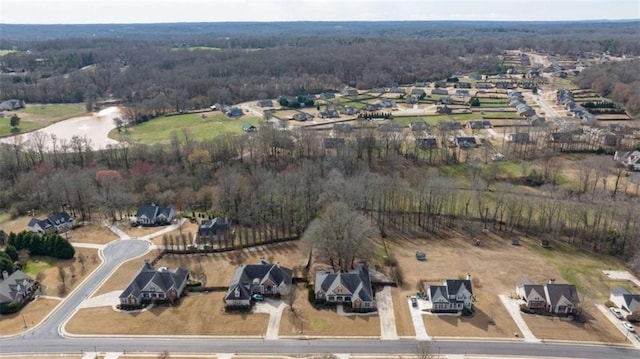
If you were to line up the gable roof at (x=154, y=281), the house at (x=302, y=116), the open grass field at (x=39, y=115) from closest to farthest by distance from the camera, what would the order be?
the gable roof at (x=154, y=281) < the open grass field at (x=39, y=115) < the house at (x=302, y=116)

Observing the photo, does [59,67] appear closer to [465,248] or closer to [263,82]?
[263,82]

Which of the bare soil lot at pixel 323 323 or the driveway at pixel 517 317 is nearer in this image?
the driveway at pixel 517 317

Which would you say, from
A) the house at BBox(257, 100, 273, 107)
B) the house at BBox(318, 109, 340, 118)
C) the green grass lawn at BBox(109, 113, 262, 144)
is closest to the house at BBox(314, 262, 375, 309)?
the green grass lawn at BBox(109, 113, 262, 144)

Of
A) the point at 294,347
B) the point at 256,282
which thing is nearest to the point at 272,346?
the point at 294,347

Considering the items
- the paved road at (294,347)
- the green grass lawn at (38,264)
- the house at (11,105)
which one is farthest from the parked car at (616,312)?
the house at (11,105)

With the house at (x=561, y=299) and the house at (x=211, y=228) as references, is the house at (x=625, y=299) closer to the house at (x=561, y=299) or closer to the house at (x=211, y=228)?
the house at (x=561, y=299)

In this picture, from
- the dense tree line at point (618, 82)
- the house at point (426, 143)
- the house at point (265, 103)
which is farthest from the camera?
the house at point (265, 103)
